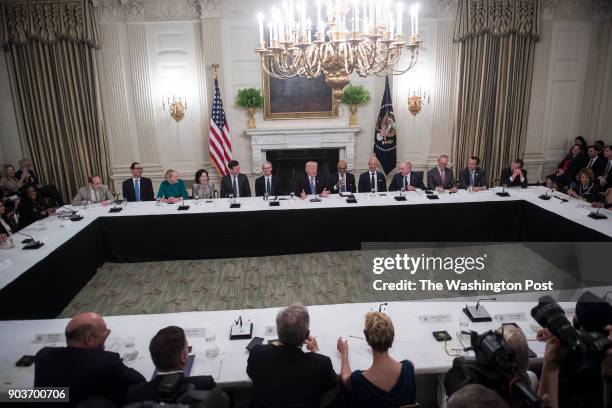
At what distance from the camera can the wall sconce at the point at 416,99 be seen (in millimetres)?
8117

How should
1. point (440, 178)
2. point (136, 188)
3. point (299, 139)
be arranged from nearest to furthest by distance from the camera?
point (136, 188) < point (440, 178) < point (299, 139)

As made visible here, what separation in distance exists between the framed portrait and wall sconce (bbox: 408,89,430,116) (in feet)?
4.34

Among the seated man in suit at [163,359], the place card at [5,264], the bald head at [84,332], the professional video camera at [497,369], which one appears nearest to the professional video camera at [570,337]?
the professional video camera at [497,369]

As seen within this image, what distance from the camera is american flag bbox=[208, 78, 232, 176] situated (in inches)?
307

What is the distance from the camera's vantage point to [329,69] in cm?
384

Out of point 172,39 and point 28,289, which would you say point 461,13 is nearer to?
point 172,39

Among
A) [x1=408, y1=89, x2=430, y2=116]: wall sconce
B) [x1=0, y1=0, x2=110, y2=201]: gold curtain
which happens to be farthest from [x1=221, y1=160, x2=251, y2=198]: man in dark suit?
[x1=408, y1=89, x2=430, y2=116]: wall sconce

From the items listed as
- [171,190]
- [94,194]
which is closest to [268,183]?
[171,190]

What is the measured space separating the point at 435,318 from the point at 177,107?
6.18 metres

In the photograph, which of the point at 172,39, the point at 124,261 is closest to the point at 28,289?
the point at 124,261

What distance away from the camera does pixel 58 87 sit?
777cm

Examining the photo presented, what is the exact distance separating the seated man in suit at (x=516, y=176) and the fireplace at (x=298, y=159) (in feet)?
9.59

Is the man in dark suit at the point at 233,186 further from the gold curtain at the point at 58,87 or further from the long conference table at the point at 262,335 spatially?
the long conference table at the point at 262,335

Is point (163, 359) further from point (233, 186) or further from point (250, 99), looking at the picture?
point (250, 99)
